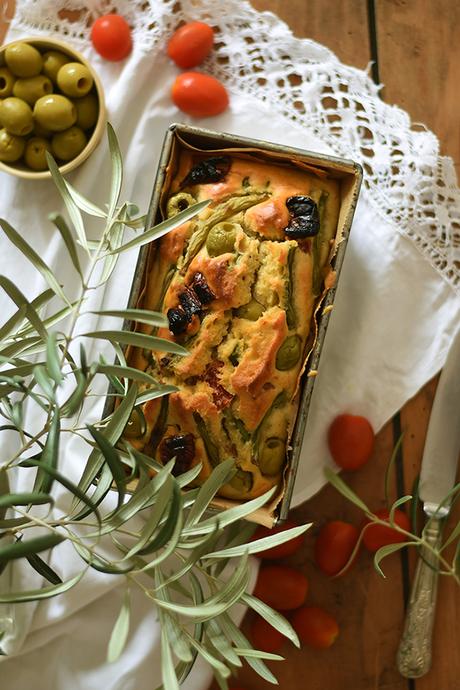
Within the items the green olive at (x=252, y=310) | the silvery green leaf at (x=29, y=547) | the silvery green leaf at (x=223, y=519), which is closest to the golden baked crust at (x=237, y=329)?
the green olive at (x=252, y=310)

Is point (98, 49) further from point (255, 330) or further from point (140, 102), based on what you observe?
point (255, 330)

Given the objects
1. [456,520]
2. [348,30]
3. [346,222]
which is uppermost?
[348,30]

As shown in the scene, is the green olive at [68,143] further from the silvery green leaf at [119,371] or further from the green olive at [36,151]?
the silvery green leaf at [119,371]

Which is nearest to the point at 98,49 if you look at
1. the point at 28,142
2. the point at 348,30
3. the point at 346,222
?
the point at 28,142

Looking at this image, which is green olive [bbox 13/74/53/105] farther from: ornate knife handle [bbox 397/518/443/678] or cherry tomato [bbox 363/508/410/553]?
ornate knife handle [bbox 397/518/443/678]

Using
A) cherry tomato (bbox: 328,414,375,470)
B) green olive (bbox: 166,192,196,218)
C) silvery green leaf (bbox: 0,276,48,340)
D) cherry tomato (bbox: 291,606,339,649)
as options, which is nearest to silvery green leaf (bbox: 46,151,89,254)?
silvery green leaf (bbox: 0,276,48,340)

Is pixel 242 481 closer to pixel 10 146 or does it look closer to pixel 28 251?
pixel 28 251
